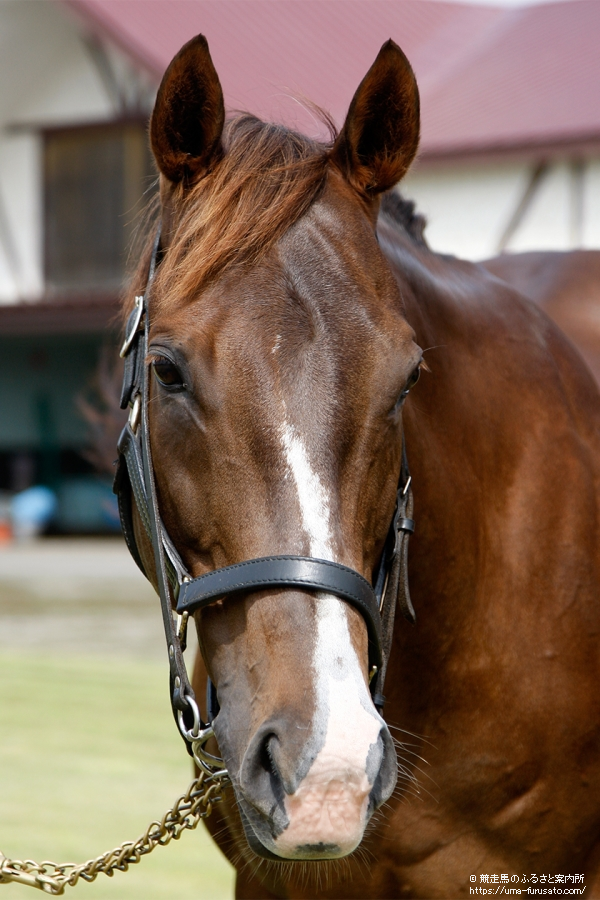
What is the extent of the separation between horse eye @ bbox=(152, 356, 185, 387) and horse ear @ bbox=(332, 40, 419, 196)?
0.60 m

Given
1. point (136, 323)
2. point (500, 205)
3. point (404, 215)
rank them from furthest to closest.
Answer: point (500, 205)
point (404, 215)
point (136, 323)

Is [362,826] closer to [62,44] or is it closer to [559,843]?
[559,843]

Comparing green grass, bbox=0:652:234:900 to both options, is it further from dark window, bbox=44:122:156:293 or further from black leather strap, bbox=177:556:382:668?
dark window, bbox=44:122:156:293

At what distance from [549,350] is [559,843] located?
4.07 ft

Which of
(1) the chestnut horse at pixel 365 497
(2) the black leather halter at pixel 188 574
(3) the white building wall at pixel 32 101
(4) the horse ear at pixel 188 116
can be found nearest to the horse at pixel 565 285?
(1) the chestnut horse at pixel 365 497

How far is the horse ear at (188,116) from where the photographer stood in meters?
2.02

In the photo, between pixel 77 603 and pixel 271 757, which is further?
pixel 77 603

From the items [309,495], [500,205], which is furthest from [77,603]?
[309,495]

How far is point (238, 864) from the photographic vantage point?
264 cm

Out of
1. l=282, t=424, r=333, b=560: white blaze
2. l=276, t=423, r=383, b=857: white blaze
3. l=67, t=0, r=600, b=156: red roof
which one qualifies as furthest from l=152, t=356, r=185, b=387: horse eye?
l=67, t=0, r=600, b=156: red roof

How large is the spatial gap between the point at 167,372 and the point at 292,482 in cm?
34

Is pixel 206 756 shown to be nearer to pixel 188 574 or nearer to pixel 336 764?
pixel 188 574

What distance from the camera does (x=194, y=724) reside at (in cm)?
197

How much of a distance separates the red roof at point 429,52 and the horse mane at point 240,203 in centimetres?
1111
